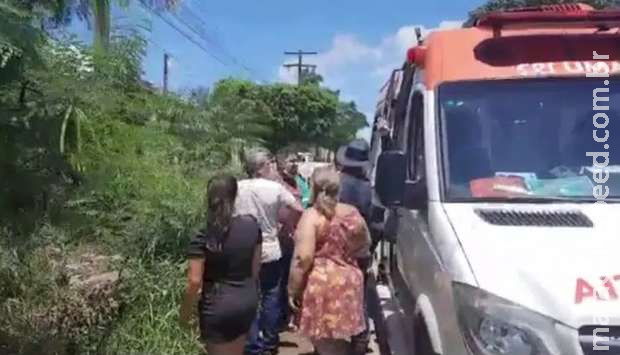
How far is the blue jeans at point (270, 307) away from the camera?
282 inches

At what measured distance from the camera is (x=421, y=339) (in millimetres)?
4832

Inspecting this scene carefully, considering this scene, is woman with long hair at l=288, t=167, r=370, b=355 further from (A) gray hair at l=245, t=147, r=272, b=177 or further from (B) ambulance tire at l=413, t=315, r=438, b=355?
(A) gray hair at l=245, t=147, r=272, b=177

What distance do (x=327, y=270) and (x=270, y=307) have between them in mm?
1521

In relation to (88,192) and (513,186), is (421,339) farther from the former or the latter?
(88,192)

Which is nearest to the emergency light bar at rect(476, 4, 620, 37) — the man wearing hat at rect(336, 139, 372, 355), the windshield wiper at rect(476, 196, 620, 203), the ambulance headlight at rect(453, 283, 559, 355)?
the windshield wiper at rect(476, 196, 620, 203)

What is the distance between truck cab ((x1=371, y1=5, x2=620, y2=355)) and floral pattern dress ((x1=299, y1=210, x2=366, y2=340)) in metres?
0.37

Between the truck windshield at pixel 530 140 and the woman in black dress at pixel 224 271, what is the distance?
49.0 inches

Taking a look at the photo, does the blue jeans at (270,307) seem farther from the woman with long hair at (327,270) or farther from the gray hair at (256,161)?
the woman with long hair at (327,270)

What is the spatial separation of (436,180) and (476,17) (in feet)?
5.78

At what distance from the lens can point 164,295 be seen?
7.32 meters

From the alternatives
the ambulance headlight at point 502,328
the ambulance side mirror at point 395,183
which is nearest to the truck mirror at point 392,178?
the ambulance side mirror at point 395,183

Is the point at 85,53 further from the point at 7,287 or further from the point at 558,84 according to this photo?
the point at 558,84

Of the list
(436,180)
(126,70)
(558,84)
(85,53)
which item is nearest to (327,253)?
(436,180)

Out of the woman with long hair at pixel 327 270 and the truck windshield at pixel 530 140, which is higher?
the truck windshield at pixel 530 140
